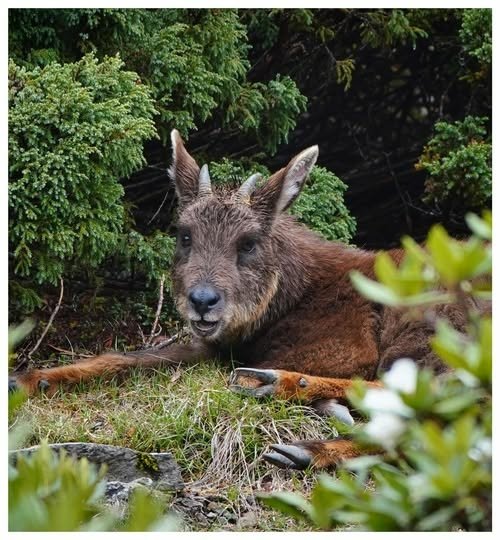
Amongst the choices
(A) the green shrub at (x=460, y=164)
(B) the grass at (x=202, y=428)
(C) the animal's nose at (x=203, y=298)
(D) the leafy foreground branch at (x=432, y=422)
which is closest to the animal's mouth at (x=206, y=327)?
(C) the animal's nose at (x=203, y=298)

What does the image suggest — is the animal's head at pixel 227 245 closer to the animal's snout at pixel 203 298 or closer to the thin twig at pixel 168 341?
the animal's snout at pixel 203 298

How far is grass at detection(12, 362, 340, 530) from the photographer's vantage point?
581 centimetres

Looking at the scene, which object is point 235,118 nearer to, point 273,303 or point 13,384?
point 273,303

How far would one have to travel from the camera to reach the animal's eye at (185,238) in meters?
6.99

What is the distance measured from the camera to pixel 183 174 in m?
7.23

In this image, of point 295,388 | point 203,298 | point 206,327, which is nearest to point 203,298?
point 203,298

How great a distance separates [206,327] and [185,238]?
28.3 inches

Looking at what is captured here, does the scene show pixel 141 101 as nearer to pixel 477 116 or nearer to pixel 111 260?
pixel 111 260

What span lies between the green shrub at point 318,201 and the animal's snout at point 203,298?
6.79 feet

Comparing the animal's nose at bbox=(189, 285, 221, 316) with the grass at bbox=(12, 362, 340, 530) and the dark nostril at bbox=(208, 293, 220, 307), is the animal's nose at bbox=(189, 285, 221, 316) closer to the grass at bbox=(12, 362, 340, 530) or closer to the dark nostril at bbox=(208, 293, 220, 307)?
the dark nostril at bbox=(208, 293, 220, 307)
